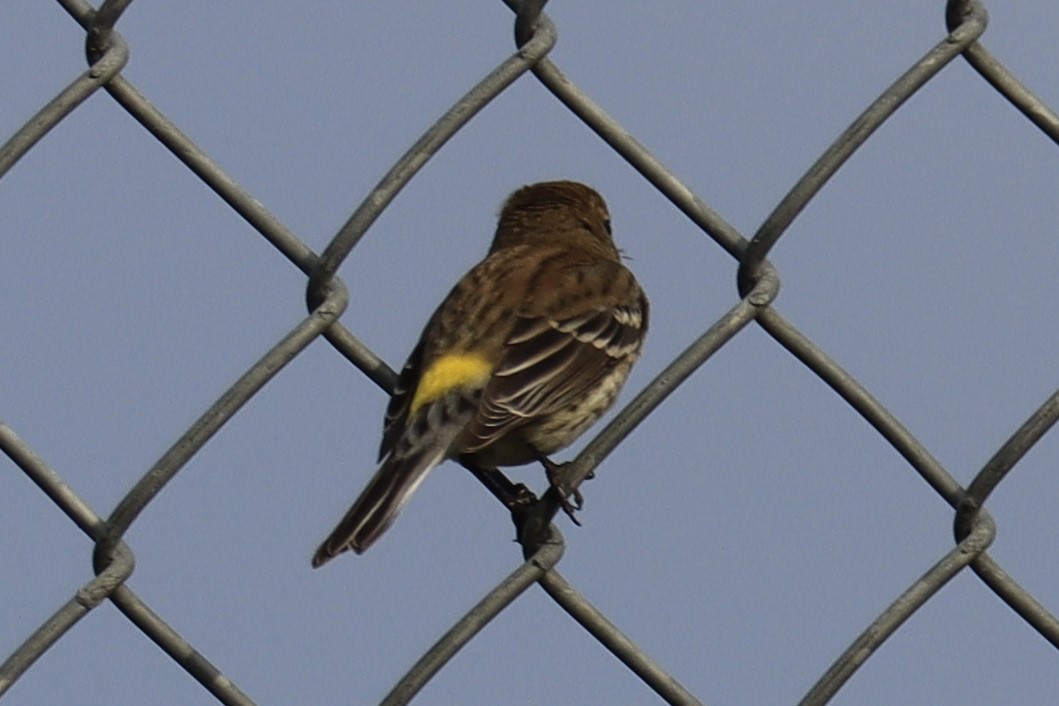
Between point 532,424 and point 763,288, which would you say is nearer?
point 763,288

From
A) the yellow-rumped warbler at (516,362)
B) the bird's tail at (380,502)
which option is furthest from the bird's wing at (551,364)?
the bird's tail at (380,502)

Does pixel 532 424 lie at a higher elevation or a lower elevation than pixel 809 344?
lower

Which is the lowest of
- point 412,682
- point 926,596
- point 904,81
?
point 412,682

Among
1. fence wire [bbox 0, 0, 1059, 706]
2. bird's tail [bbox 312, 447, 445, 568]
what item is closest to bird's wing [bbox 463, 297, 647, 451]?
bird's tail [bbox 312, 447, 445, 568]

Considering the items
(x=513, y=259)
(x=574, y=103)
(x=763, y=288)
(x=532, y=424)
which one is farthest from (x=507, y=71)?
(x=513, y=259)

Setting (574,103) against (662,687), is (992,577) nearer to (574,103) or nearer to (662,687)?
(662,687)

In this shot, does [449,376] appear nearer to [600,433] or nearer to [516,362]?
[516,362]

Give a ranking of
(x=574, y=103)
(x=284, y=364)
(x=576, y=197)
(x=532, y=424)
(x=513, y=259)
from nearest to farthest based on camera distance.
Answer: (x=284, y=364), (x=574, y=103), (x=532, y=424), (x=513, y=259), (x=576, y=197)

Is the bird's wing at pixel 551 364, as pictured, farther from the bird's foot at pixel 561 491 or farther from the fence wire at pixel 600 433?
the fence wire at pixel 600 433

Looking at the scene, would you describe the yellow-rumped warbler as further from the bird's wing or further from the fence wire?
the fence wire

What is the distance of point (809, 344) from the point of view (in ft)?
12.4

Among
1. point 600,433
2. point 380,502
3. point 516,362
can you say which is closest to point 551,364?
point 516,362

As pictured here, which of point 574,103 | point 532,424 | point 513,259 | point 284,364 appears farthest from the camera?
point 513,259

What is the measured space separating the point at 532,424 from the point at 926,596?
1873mm
